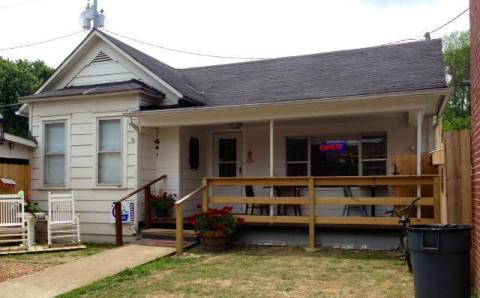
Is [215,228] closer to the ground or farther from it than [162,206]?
closer to the ground

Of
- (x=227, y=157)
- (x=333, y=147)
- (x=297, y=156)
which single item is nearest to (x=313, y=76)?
(x=333, y=147)

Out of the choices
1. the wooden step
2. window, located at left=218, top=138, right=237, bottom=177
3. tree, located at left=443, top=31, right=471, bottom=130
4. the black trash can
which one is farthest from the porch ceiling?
tree, located at left=443, top=31, right=471, bottom=130

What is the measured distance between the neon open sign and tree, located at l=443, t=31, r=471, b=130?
3070 centimetres

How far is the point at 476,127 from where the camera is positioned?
5660mm

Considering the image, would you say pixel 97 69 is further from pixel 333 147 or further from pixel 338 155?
pixel 338 155

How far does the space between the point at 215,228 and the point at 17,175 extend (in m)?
5.61

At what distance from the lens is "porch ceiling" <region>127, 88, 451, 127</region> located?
9.38m

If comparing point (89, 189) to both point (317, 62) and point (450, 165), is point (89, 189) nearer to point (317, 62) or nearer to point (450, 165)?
point (317, 62)

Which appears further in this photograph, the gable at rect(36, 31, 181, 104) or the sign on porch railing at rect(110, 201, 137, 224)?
the gable at rect(36, 31, 181, 104)

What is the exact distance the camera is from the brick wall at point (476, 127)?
17.8 ft

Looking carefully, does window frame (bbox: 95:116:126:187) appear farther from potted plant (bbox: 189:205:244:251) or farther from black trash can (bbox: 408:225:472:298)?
black trash can (bbox: 408:225:472:298)

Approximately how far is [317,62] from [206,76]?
3317 mm

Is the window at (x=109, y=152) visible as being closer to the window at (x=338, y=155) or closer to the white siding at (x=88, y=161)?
the white siding at (x=88, y=161)

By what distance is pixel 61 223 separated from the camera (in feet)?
35.9
